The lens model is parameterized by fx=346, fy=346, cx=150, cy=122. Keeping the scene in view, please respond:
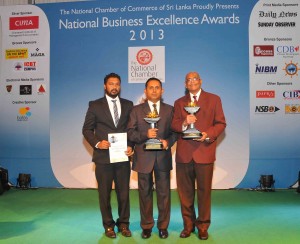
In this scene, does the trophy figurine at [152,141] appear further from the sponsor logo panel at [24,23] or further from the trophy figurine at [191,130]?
the sponsor logo panel at [24,23]

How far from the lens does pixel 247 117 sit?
255 inches

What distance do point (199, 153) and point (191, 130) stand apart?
296 mm

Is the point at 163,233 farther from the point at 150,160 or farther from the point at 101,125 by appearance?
the point at 101,125

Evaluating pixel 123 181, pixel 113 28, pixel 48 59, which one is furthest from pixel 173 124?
pixel 48 59

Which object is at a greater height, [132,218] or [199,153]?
[199,153]

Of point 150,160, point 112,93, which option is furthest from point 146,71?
point 150,160

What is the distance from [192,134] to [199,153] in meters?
0.28

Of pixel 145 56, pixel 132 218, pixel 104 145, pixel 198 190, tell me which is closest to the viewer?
pixel 104 145

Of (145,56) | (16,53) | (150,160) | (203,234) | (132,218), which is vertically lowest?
(132,218)

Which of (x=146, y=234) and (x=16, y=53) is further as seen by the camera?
(x=16, y=53)

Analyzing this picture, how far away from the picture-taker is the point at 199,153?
139 inches

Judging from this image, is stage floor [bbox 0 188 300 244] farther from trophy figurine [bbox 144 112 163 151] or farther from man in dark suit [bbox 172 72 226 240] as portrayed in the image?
trophy figurine [bbox 144 112 163 151]

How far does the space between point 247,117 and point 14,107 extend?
458 centimetres

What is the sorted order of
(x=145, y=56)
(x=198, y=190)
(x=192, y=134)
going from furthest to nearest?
1. (x=145, y=56)
2. (x=198, y=190)
3. (x=192, y=134)
